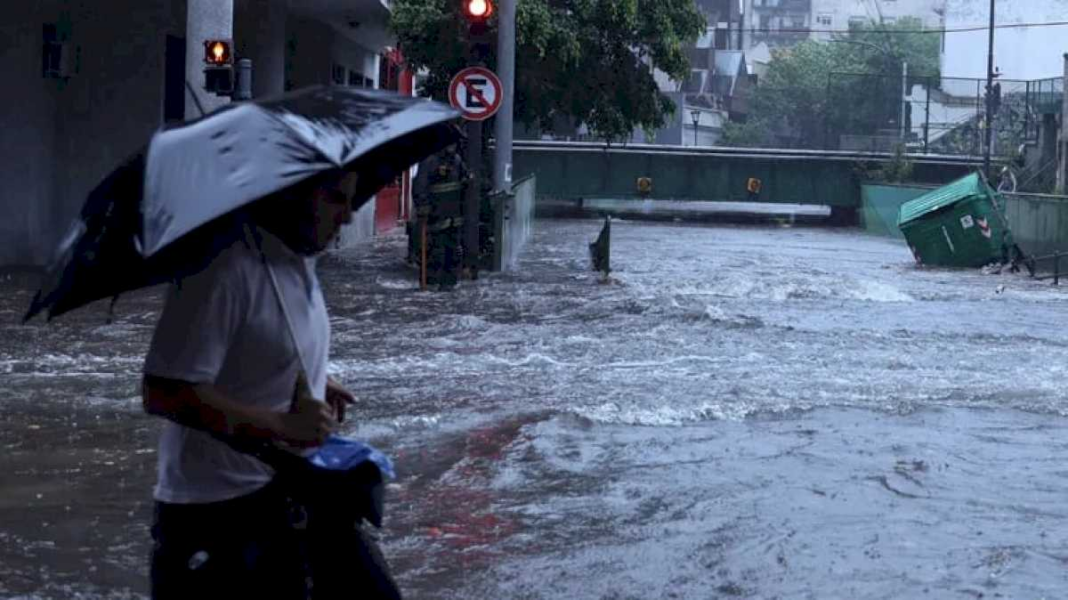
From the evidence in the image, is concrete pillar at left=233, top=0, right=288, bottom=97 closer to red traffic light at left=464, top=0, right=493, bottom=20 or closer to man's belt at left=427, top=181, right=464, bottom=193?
man's belt at left=427, top=181, right=464, bottom=193

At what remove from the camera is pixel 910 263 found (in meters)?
31.0

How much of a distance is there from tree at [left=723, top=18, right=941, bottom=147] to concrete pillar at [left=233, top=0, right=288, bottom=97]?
33.2 m

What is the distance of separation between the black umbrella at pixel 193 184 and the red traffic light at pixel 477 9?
16292 millimetres

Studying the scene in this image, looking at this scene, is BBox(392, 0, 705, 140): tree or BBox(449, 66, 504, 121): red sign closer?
BBox(449, 66, 504, 121): red sign

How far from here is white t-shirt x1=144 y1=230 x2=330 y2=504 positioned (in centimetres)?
372

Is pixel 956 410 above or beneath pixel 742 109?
beneath

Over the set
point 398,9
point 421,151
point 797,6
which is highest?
point 797,6

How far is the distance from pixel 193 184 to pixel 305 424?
1.91ft

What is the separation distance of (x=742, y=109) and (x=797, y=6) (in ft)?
97.7

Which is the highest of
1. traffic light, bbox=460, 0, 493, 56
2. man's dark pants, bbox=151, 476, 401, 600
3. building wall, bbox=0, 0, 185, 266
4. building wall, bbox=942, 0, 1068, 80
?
building wall, bbox=942, 0, 1068, 80

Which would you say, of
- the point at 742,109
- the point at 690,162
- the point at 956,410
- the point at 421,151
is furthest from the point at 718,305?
the point at 742,109

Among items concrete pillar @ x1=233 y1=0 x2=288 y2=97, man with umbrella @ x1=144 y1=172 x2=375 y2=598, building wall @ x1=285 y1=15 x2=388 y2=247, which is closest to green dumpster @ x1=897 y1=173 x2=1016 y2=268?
building wall @ x1=285 y1=15 x2=388 y2=247

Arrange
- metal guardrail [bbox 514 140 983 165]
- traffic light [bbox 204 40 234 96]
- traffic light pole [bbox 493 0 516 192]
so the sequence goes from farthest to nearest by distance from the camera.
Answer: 1. metal guardrail [bbox 514 140 983 165]
2. traffic light pole [bbox 493 0 516 192]
3. traffic light [bbox 204 40 234 96]

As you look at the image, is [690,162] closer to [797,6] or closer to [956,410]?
[956,410]
